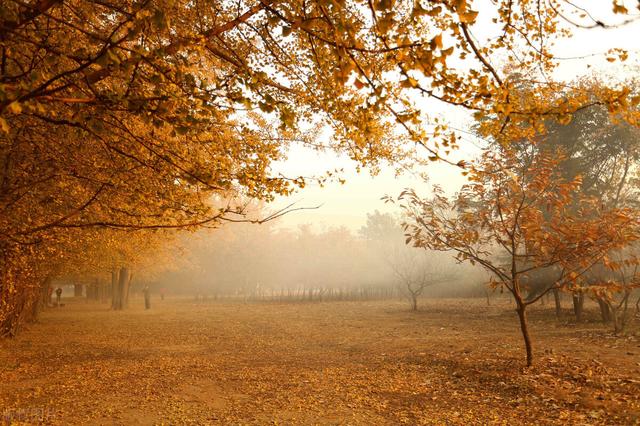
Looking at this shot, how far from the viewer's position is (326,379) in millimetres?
8555

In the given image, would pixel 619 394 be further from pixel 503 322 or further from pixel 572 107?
pixel 503 322

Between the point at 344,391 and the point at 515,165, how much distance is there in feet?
21.6

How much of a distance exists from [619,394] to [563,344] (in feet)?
17.5

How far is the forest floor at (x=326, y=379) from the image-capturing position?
6305 millimetres

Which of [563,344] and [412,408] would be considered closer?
[412,408]

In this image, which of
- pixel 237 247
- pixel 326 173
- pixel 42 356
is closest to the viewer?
pixel 326 173

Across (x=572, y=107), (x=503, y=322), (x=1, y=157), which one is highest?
(x=1, y=157)

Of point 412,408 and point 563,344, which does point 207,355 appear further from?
point 563,344

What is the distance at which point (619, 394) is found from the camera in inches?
261

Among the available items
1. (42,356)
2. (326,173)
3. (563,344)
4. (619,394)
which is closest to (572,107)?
(326,173)

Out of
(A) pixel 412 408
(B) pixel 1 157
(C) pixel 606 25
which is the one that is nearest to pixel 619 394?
(A) pixel 412 408

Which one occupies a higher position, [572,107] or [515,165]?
[515,165]

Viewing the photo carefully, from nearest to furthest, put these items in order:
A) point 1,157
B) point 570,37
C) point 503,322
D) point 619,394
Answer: point 570,37
point 619,394
point 1,157
point 503,322

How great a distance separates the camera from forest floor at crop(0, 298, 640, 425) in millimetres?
6305
